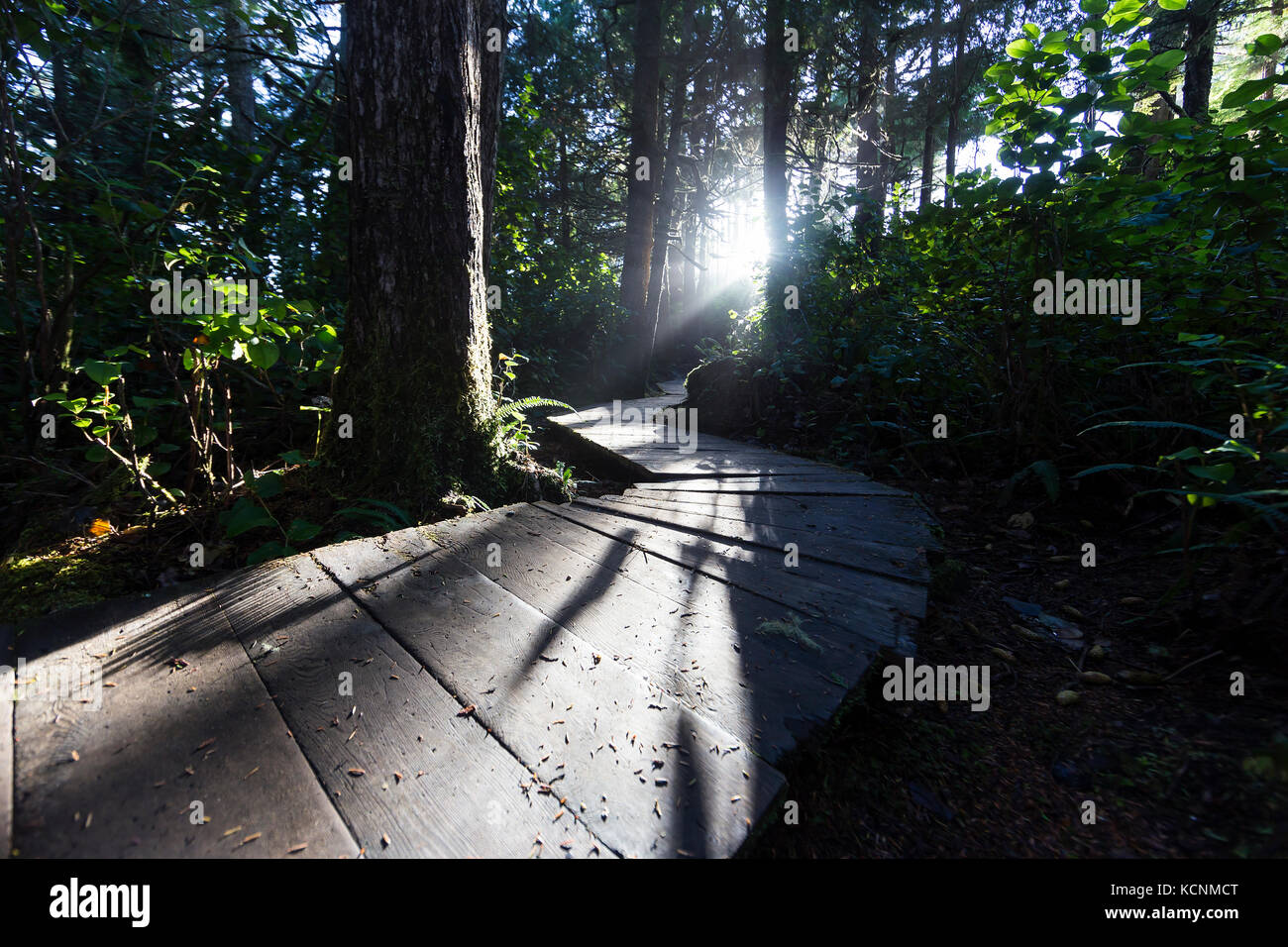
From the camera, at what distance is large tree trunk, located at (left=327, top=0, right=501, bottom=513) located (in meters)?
2.50

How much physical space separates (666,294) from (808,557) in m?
16.5

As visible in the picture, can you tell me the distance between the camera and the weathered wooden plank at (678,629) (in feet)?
4.03

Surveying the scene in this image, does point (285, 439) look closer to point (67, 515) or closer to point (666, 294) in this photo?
point (67, 515)

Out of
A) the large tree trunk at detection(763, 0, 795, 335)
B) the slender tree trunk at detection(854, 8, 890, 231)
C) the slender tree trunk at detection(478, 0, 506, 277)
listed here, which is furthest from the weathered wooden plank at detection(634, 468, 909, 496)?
the large tree trunk at detection(763, 0, 795, 335)

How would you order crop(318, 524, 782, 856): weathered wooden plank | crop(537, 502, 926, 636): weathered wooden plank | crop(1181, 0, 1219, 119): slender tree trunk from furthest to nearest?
1. crop(1181, 0, 1219, 119): slender tree trunk
2. crop(537, 502, 926, 636): weathered wooden plank
3. crop(318, 524, 782, 856): weathered wooden plank

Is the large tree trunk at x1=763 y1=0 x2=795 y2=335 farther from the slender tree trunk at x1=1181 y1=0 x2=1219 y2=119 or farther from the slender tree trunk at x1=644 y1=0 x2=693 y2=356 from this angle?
the slender tree trunk at x1=1181 y1=0 x2=1219 y2=119

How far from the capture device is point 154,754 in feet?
3.16

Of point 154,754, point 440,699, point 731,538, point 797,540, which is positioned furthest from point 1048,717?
point 154,754

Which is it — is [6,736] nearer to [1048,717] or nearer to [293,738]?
[293,738]

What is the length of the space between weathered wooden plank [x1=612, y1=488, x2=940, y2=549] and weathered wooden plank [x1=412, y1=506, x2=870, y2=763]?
2.37ft

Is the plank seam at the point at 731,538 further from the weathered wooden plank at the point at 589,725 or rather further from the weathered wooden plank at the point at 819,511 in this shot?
the weathered wooden plank at the point at 589,725

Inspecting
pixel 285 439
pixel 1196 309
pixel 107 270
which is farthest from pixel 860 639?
pixel 107 270

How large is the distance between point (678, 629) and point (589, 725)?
476 millimetres

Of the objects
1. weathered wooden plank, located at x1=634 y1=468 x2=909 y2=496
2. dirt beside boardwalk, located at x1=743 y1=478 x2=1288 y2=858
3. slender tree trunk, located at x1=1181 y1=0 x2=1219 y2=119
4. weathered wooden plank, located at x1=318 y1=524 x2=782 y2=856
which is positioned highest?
slender tree trunk, located at x1=1181 y1=0 x2=1219 y2=119
